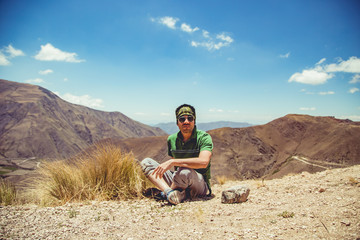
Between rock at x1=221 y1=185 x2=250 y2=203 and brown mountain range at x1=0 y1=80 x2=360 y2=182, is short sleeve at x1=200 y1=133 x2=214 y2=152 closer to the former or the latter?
rock at x1=221 y1=185 x2=250 y2=203

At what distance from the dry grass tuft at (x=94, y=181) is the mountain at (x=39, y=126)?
7844cm

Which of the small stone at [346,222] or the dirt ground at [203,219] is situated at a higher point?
the small stone at [346,222]

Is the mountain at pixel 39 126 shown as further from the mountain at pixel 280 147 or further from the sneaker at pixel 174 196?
the sneaker at pixel 174 196

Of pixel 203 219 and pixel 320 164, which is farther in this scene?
pixel 320 164

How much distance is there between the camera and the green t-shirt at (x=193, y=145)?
11.8 feet

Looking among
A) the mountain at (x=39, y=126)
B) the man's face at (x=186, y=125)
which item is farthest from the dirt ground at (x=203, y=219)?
the mountain at (x=39, y=126)

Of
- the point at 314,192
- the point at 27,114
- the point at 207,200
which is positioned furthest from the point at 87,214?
the point at 27,114

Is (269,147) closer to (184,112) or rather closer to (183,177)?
(184,112)

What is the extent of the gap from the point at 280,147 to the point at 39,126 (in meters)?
113

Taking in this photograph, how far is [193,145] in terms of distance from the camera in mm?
3730

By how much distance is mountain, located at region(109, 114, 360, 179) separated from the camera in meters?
39.2

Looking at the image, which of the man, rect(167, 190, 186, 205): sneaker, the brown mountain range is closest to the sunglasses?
the man

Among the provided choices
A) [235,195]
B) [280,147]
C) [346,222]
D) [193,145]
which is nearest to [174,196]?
[193,145]

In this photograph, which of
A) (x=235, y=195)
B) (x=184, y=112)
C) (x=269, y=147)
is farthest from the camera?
(x=269, y=147)
